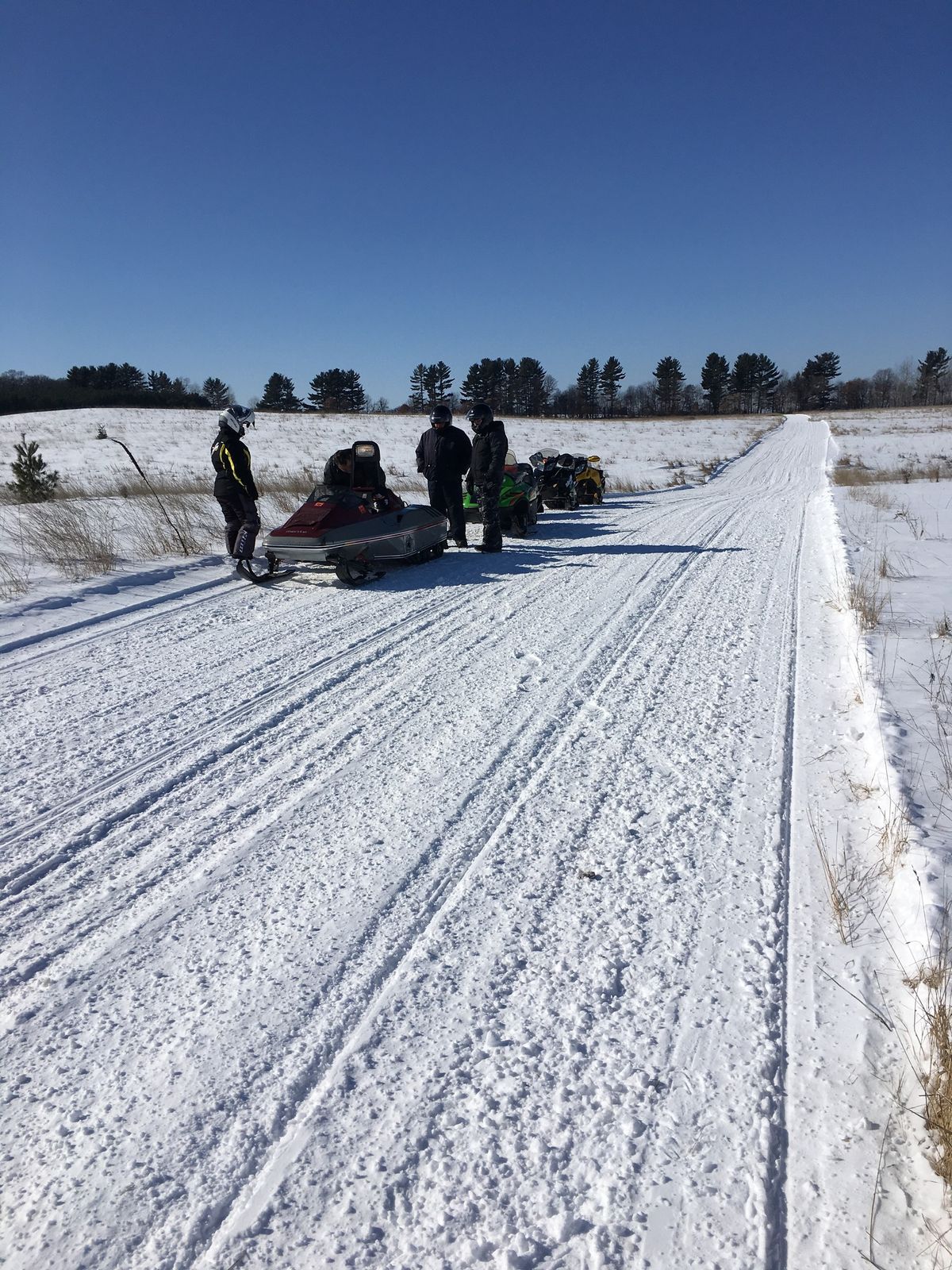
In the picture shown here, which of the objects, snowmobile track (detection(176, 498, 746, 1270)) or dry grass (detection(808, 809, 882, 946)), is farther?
dry grass (detection(808, 809, 882, 946))

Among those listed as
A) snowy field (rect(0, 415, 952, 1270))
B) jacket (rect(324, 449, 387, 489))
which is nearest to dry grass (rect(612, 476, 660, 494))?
jacket (rect(324, 449, 387, 489))

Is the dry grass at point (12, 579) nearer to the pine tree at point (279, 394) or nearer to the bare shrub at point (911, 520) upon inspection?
the bare shrub at point (911, 520)

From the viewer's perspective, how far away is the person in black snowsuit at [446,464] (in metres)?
10.2

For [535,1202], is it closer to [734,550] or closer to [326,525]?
[326,525]

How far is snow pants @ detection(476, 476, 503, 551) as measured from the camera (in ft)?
33.9

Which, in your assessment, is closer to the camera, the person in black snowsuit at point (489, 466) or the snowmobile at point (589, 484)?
the person in black snowsuit at point (489, 466)

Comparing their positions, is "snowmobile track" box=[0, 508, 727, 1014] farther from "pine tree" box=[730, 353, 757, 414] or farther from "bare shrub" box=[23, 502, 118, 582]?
"pine tree" box=[730, 353, 757, 414]

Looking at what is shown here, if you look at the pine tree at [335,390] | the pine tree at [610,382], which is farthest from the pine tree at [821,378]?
the pine tree at [335,390]

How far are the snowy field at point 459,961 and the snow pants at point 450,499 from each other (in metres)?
5.16

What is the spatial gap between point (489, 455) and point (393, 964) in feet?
28.4

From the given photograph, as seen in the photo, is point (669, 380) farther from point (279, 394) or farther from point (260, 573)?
point (260, 573)

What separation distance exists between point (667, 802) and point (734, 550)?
7330 mm

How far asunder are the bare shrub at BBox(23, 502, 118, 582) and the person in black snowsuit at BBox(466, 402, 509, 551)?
4670 mm

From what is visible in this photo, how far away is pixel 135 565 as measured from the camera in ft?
28.5
